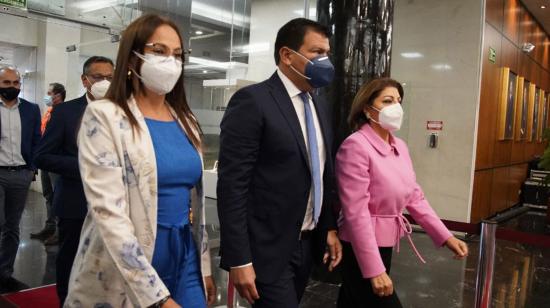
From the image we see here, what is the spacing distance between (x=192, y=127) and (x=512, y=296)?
12.1 feet

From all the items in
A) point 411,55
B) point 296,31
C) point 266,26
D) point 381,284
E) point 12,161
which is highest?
point 266,26

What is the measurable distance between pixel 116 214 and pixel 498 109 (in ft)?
25.5

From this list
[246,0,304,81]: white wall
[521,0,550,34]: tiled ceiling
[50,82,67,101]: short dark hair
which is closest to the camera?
[50,82,67,101]: short dark hair

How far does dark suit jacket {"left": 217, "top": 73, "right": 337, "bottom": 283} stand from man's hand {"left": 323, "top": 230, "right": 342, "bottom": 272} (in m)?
0.30

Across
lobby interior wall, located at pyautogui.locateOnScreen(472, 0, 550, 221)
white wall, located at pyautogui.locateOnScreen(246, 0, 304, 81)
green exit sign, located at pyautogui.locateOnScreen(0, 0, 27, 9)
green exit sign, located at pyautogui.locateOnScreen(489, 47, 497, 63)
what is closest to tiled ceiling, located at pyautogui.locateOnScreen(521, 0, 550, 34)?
lobby interior wall, located at pyautogui.locateOnScreen(472, 0, 550, 221)

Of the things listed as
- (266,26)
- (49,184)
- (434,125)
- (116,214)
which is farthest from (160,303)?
(266,26)

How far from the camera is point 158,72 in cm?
152

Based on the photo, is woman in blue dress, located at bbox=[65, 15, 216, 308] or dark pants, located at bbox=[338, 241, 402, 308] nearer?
woman in blue dress, located at bbox=[65, 15, 216, 308]

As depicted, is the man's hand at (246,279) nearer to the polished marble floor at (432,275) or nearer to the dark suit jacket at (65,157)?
the dark suit jacket at (65,157)

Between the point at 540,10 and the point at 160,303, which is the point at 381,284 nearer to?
the point at 160,303

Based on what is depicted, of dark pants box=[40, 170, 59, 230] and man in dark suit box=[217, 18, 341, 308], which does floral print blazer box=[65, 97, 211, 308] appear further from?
dark pants box=[40, 170, 59, 230]

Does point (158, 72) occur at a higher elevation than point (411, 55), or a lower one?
lower

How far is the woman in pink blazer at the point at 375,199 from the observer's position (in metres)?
2.08

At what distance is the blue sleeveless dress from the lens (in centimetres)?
146
